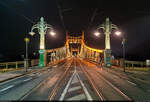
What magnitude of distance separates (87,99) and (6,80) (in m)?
8.73

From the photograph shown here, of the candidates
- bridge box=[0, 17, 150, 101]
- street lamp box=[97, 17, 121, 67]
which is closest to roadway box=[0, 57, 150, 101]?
bridge box=[0, 17, 150, 101]

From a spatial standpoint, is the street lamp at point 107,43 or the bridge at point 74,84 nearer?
the bridge at point 74,84

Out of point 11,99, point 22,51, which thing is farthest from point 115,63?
point 22,51

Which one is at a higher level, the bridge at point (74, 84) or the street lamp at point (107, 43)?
the street lamp at point (107, 43)

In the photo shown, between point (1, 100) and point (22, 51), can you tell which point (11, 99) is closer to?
point (1, 100)

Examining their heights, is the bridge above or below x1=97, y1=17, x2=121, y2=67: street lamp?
below

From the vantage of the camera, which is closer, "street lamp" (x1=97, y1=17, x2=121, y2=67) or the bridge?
the bridge

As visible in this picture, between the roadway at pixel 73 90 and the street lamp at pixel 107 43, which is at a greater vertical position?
the street lamp at pixel 107 43

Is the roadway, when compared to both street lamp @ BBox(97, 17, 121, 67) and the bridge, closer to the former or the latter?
the bridge

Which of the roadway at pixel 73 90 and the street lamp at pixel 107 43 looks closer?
the roadway at pixel 73 90

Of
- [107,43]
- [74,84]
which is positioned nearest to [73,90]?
[74,84]

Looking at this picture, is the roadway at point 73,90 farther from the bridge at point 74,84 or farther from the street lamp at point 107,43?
the street lamp at point 107,43

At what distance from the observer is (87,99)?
587 cm

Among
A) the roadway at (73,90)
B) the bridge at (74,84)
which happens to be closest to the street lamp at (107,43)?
the bridge at (74,84)
